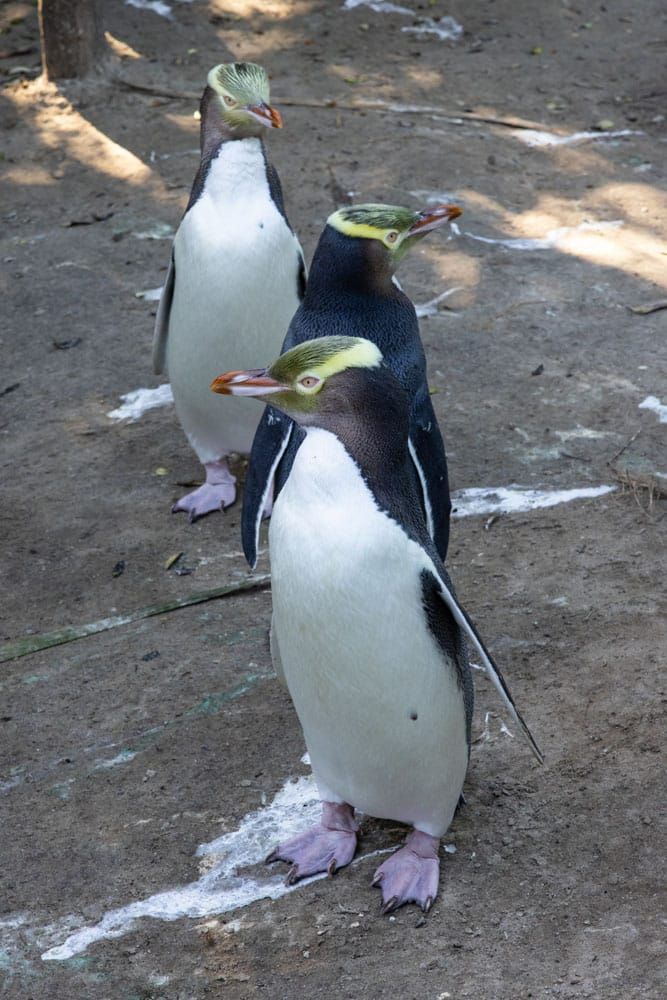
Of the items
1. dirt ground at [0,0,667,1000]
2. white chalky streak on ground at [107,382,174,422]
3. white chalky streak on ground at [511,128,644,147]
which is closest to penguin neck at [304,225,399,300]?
dirt ground at [0,0,667,1000]

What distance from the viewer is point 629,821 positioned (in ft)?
9.18

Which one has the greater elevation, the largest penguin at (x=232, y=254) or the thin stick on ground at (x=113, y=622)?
the largest penguin at (x=232, y=254)

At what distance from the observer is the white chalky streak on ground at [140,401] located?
4.95 meters

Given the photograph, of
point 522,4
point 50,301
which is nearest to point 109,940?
point 50,301

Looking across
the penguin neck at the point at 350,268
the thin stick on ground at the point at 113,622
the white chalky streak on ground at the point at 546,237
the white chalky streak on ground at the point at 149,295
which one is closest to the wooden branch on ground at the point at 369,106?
the white chalky streak on ground at the point at 546,237

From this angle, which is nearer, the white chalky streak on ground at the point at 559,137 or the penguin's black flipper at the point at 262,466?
the penguin's black flipper at the point at 262,466

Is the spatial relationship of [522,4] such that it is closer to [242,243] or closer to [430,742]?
[242,243]

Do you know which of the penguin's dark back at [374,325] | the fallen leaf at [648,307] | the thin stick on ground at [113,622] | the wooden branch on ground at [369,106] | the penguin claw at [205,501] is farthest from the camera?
the wooden branch on ground at [369,106]

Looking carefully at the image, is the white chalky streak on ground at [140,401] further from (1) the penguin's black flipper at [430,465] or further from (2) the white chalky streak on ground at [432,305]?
(1) the penguin's black flipper at [430,465]

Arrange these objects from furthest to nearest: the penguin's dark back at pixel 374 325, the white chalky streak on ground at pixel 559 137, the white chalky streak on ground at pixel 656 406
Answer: the white chalky streak on ground at pixel 559 137 → the white chalky streak on ground at pixel 656 406 → the penguin's dark back at pixel 374 325

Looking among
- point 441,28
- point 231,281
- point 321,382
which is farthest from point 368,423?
point 441,28

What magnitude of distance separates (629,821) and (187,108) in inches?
227

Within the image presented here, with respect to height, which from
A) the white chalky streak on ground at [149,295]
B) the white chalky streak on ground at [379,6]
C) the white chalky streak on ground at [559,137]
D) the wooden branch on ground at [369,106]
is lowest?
the white chalky streak on ground at [149,295]

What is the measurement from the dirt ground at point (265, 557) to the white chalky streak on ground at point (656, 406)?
0.02 meters
